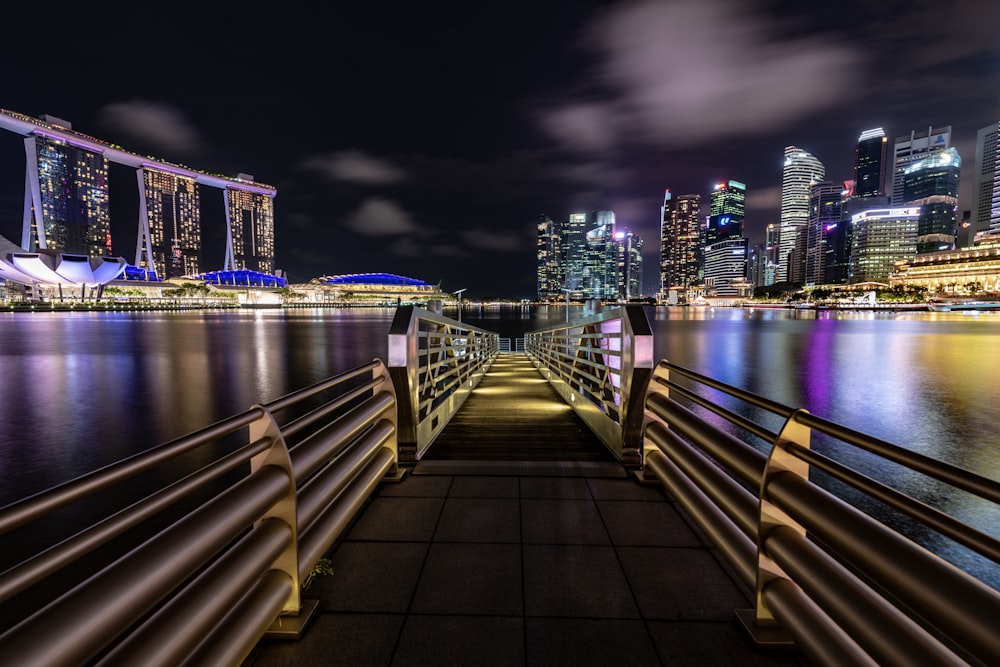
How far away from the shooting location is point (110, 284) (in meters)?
138

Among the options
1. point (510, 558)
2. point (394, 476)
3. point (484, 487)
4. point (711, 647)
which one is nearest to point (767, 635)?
point (711, 647)

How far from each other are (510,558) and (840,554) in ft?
6.38

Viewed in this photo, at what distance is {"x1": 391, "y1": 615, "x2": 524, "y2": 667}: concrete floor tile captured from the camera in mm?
2172

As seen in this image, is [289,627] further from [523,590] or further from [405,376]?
[405,376]

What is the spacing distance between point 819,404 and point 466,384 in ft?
48.1

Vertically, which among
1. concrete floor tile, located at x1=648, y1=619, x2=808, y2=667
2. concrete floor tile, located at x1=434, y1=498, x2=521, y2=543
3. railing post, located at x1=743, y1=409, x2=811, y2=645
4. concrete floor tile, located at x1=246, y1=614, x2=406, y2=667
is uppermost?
railing post, located at x1=743, y1=409, x2=811, y2=645

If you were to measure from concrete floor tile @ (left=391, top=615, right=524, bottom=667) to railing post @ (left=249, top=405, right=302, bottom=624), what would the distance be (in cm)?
67

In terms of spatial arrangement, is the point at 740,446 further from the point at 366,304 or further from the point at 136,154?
the point at 136,154

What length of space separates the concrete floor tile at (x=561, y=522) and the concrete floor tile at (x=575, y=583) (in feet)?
0.33

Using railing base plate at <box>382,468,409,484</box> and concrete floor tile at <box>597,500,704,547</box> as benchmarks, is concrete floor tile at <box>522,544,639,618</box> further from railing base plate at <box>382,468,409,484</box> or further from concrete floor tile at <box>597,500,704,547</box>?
railing base plate at <box>382,468,409,484</box>

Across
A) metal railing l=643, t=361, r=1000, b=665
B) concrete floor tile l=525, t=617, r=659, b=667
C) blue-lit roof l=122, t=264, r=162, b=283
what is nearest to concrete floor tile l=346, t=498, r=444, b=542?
concrete floor tile l=525, t=617, r=659, b=667

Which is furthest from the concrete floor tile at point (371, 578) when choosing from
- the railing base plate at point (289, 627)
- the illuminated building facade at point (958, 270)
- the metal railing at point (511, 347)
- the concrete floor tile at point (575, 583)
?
the illuminated building facade at point (958, 270)

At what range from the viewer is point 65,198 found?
5842 inches

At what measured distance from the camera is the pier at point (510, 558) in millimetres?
1317
